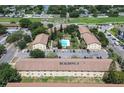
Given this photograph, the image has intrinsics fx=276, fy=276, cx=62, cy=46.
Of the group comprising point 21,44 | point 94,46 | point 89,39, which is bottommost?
point 94,46

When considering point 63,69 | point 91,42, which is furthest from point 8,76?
point 91,42

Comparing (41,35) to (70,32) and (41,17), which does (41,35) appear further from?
(41,17)

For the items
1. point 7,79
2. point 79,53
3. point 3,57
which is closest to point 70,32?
point 79,53

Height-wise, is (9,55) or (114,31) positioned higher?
(114,31)

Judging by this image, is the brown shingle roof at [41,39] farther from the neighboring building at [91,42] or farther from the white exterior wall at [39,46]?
the neighboring building at [91,42]

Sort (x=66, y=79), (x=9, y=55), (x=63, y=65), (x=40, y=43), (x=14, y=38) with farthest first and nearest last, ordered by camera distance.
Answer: (x=14, y=38)
(x=40, y=43)
(x=9, y=55)
(x=63, y=65)
(x=66, y=79)

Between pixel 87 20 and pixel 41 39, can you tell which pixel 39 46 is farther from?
pixel 87 20

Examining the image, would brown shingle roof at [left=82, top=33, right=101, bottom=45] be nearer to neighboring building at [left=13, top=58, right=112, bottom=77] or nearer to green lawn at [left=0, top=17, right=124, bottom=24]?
neighboring building at [left=13, top=58, right=112, bottom=77]
